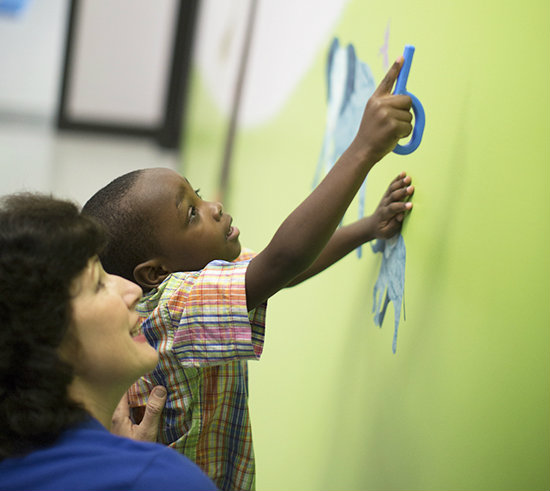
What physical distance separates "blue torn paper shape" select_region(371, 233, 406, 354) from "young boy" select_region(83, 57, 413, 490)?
3 centimetres

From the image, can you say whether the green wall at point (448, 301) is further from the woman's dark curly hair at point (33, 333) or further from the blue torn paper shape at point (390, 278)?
the woman's dark curly hair at point (33, 333)

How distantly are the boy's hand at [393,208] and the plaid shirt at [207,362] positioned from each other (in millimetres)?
245

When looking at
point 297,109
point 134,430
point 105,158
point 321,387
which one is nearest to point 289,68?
point 297,109

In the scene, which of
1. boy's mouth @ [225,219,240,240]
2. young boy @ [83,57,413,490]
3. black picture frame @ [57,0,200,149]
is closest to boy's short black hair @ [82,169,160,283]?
young boy @ [83,57,413,490]

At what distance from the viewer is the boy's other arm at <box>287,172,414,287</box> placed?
1079 mm

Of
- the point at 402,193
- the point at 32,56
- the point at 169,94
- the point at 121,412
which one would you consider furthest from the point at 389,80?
the point at 32,56

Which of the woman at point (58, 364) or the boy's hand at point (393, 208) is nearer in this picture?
the woman at point (58, 364)

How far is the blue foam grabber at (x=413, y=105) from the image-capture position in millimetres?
897

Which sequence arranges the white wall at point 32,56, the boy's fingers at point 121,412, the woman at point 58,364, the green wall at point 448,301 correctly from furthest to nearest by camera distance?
the white wall at point 32,56 → the boy's fingers at point 121,412 → the green wall at point 448,301 → the woman at point 58,364

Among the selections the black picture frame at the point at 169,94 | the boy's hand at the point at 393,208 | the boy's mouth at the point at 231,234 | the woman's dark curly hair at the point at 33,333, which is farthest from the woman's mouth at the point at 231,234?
the black picture frame at the point at 169,94

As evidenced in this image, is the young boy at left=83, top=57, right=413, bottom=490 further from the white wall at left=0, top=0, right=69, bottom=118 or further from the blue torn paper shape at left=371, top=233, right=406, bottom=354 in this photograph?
the white wall at left=0, top=0, right=69, bottom=118

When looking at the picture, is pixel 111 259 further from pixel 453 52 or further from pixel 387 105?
pixel 453 52

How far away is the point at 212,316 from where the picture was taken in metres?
0.92

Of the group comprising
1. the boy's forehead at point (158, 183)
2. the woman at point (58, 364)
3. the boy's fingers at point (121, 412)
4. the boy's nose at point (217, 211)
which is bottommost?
the boy's fingers at point (121, 412)
